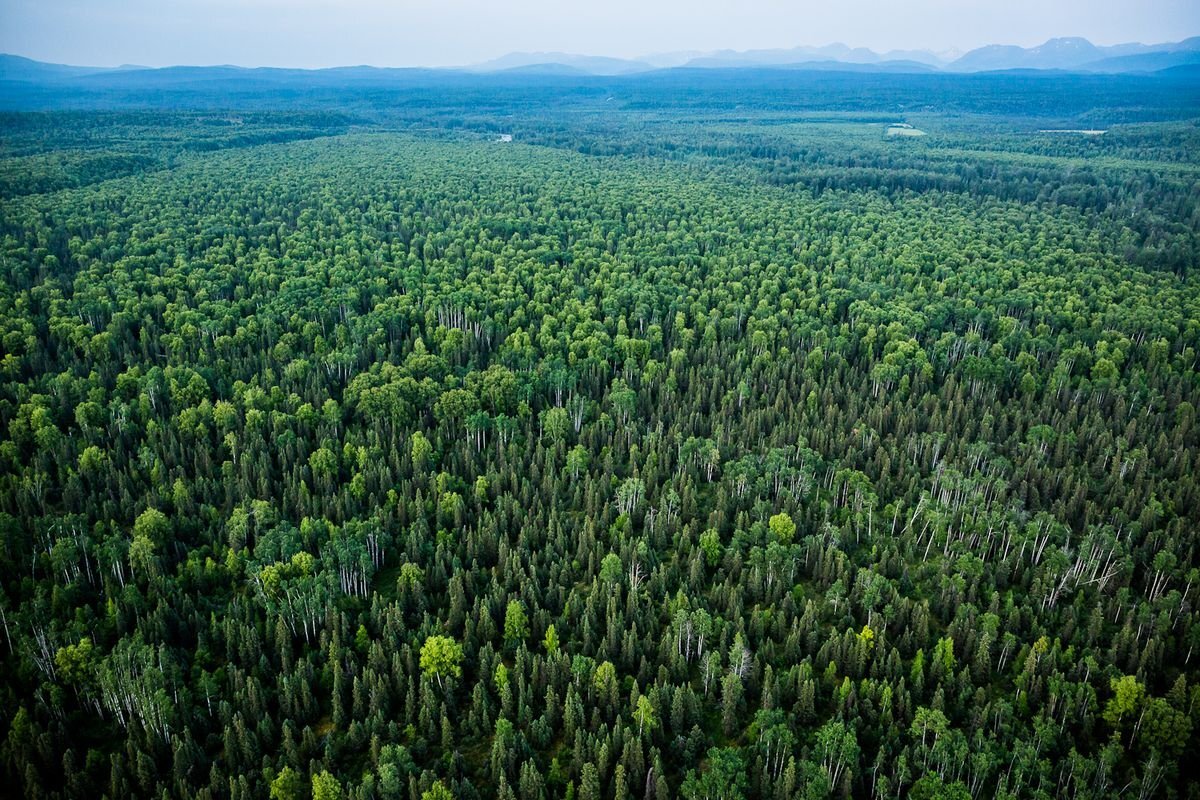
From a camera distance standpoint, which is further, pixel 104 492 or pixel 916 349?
pixel 916 349

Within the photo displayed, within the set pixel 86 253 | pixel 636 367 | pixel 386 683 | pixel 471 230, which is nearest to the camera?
pixel 386 683

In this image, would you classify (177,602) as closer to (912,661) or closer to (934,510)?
(912,661)

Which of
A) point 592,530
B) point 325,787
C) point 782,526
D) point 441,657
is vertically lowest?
point 325,787

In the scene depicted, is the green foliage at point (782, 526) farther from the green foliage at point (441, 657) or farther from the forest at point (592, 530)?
the green foliage at point (441, 657)

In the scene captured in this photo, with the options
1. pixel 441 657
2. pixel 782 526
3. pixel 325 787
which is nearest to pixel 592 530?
pixel 782 526

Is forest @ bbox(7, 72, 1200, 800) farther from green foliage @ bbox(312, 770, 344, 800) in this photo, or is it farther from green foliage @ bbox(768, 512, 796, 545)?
green foliage @ bbox(312, 770, 344, 800)

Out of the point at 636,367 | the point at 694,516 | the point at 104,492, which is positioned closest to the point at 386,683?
the point at 694,516

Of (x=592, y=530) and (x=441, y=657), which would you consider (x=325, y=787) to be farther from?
(x=592, y=530)

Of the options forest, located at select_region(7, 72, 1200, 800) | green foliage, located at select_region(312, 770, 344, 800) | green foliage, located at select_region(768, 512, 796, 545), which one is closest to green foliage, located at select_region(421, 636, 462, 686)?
forest, located at select_region(7, 72, 1200, 800)
